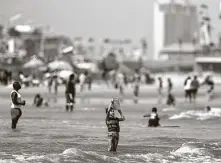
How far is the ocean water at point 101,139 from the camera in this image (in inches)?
552

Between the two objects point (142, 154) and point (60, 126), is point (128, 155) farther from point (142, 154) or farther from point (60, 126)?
point (60, 126)

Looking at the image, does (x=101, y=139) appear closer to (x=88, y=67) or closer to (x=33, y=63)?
(x=33, y=63)

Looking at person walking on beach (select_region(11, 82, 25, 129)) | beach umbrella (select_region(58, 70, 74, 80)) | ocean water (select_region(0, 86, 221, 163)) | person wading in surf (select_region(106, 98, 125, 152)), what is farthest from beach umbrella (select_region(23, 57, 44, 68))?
person wading in surf (select_region(106, 98, 125, 152))

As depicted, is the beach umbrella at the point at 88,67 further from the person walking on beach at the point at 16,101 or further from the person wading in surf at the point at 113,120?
the person wading in surf at the point at 113,120

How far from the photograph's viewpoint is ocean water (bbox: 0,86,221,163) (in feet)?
46.0

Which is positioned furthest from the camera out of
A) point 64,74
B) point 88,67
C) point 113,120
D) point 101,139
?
point 88,67

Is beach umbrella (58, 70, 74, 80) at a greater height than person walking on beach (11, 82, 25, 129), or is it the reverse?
beach umbrella (58, 70, 74, 80)

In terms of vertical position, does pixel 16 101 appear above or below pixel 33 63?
below

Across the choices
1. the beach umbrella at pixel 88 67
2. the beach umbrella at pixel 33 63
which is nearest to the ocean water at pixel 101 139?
the beach umbrella at pixel 33 63

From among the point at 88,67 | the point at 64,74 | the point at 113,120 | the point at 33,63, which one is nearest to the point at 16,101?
the point at 113,120

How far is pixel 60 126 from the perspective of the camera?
2059cm

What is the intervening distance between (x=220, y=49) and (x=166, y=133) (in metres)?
157

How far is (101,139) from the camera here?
17234 millimetres

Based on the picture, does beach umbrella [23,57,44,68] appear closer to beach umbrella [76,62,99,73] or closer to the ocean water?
beach umbrella [76,62,99,73]
